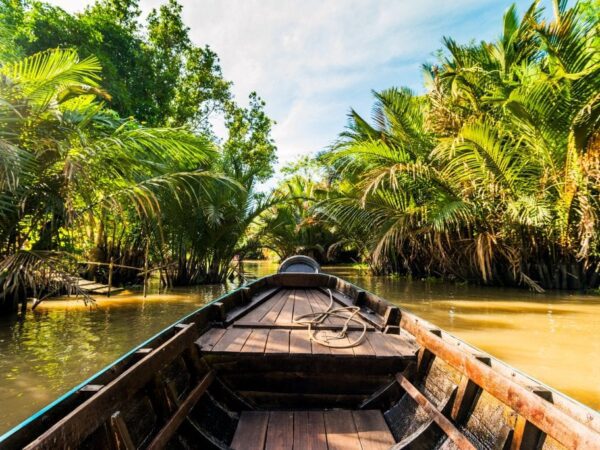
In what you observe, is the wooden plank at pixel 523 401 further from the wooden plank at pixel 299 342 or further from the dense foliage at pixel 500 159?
the dense foliage at pixel 500 159

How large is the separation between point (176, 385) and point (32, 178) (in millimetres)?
4451

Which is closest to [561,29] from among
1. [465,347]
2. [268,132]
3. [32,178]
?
[465,347]

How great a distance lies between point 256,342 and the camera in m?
2.53

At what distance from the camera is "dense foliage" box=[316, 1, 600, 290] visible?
628 cm

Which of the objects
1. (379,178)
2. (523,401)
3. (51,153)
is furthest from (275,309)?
(379,178)

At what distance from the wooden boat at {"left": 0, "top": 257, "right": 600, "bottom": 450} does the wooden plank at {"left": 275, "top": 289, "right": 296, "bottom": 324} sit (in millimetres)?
67

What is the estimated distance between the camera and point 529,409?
1.41 metres

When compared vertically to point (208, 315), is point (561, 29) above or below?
above

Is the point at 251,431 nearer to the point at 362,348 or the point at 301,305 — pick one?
the point at 362,348

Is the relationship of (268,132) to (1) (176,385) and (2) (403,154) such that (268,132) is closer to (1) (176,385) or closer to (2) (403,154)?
(2) (403,154)

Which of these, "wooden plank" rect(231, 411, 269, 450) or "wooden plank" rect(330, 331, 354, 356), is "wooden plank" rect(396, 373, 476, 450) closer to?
"wooden plank" rect(330, 331, 354, 356)

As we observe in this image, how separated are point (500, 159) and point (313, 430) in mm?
6979

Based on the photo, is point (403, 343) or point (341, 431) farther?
point (403, 343)

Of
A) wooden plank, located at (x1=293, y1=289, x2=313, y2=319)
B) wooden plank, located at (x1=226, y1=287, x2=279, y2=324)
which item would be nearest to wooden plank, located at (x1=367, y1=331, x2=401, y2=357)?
wooden plank, located at (x1=293, y1=289, x2=313, y2=319)
